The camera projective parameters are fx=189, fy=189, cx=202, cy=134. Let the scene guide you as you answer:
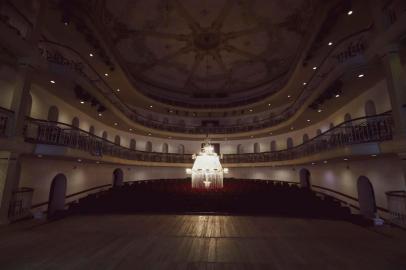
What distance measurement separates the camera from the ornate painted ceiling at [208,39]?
1250cm

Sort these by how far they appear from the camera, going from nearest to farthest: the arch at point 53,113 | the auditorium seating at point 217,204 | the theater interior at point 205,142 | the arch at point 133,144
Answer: the theater interior at point 205,142 < the auditorium seating at point 217,204 < the arch at point 53,113 < the arch at point 133,144

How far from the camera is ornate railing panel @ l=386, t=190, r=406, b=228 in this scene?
7.03m

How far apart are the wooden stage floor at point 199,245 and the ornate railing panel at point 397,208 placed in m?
0.88

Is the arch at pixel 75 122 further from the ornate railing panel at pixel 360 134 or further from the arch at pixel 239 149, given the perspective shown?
the arch at pixel 239 149

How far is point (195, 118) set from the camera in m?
25.8

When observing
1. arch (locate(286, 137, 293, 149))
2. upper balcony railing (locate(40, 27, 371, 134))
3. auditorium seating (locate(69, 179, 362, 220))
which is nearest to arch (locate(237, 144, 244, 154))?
upper balcony railing (locate(40, 27, 371, 134))

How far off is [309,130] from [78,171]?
1903 cm

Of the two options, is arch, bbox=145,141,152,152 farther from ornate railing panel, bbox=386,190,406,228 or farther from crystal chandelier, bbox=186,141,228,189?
ornate railing panel, bbox=386,190,406,228

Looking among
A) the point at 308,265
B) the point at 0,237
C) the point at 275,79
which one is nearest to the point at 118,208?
the point at 0,237

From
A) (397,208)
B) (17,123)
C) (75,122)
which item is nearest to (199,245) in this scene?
(17,123)

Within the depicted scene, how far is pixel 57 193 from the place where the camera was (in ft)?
37.2

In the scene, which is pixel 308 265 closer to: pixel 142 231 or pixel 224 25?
pixel 142 231

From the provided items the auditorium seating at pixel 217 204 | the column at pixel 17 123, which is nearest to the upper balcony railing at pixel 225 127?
the column at pixel 17 123

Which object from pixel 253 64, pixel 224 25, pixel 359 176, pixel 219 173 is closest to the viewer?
pixel 219 173
